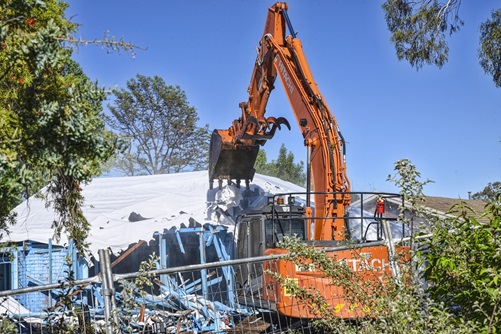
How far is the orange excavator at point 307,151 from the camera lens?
9.84 m

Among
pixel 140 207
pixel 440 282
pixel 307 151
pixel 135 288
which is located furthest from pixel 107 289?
pixel 140 207

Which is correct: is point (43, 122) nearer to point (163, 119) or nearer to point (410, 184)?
point (410, 184)

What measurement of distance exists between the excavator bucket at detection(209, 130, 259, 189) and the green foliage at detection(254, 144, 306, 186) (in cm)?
3275

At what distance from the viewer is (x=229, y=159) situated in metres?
16.8

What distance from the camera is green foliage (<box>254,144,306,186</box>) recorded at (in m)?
51.2

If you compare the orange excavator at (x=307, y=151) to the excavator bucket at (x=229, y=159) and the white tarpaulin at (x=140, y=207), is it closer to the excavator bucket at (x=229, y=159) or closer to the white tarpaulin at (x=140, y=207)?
the excavator bucket at (x=229, y=159)

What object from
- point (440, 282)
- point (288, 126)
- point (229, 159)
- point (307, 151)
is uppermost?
point (288, 126)

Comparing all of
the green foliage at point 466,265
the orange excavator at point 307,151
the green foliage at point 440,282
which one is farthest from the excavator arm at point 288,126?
the green foliage at point 466,265

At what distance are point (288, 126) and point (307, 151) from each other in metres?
2.62

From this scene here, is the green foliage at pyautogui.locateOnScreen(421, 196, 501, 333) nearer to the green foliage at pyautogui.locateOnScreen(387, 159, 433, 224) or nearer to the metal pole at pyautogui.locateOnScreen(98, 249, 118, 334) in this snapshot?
the green foliage at pyautogui.locateOnScreen(387, 159, 433, 224)

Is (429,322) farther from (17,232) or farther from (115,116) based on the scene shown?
(115,116)

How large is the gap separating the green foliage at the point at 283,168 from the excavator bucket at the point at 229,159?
3275cm

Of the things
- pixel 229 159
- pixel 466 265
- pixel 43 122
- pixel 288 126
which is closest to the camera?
pixel 43 122

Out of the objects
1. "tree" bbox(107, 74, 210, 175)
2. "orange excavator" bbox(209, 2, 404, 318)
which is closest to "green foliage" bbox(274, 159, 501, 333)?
"orange excavator" bbox(209, 2, 404, 318)
